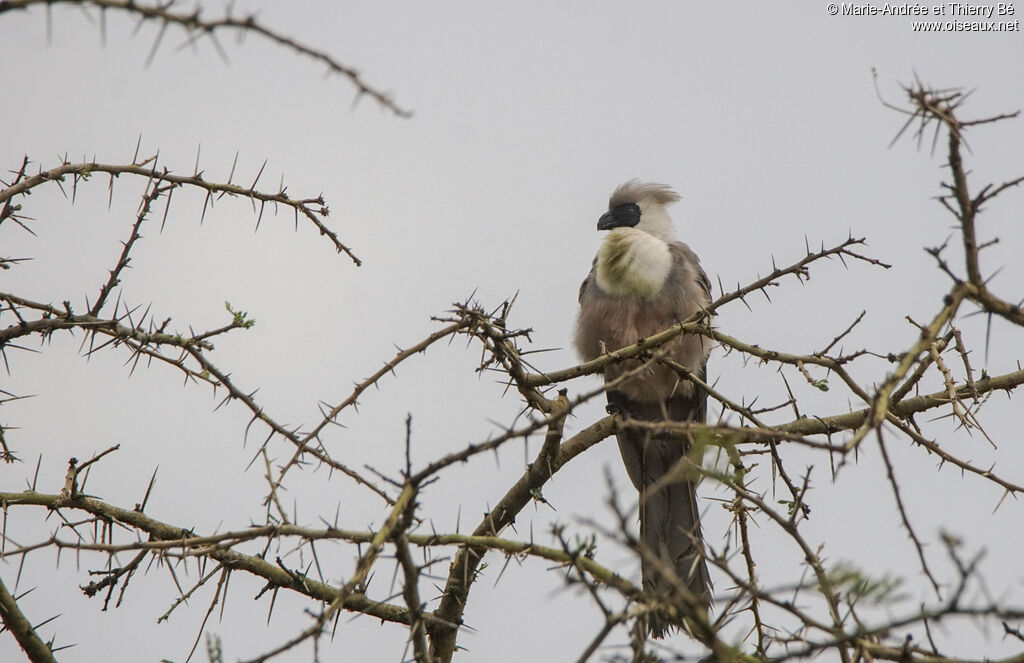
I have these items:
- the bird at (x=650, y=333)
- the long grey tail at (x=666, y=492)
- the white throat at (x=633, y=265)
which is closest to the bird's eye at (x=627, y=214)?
the bird at (x=650, y=333)

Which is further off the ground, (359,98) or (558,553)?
(359,98)

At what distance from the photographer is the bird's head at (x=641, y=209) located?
6.57 metres

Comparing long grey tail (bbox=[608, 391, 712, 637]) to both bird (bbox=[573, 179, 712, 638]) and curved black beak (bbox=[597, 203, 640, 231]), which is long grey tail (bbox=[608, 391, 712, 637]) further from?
curved black beak (bbox=[597, 203, 640, 231])

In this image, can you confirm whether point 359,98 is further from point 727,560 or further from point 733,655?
point 733,655

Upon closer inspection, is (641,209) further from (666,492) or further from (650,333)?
(666,492)

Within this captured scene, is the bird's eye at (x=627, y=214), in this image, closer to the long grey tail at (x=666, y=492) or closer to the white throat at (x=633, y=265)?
the white throat at (x=633, y=265)

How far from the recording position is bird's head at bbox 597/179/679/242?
21.5 ft

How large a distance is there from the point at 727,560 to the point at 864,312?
1.19 m

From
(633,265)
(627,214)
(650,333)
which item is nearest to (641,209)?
(627,214)

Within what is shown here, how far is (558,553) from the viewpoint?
253 centimetres

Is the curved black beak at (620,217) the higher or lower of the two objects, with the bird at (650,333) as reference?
higher

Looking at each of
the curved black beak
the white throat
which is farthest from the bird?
the curved black beak

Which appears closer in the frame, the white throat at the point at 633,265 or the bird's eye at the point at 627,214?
the white throat at the point at 633,265

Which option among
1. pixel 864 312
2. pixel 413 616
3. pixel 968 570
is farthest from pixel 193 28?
pixel 864 312
